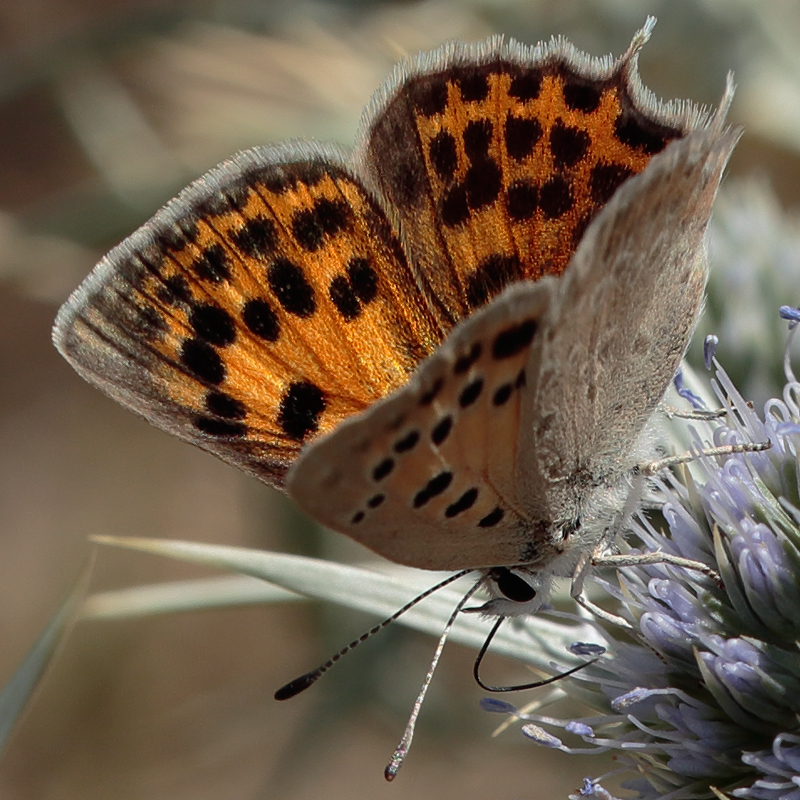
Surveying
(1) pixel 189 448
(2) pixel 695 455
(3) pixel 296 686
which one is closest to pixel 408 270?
(2) pixel 695 455

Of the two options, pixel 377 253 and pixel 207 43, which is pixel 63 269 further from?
pixel 377 253

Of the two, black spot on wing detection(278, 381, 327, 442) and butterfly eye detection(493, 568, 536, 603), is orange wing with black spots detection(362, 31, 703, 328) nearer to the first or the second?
black spot on wing detection(278, 381, 327, 442)

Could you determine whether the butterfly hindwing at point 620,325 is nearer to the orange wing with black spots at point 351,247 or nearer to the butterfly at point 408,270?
the butterfly at point 408,270

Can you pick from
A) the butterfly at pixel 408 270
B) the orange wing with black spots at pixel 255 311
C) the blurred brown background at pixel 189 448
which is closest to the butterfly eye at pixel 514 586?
the butterfly at pixel 408 270

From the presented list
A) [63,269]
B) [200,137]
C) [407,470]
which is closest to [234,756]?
[63,269]

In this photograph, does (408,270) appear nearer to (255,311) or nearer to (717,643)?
(255,311)
